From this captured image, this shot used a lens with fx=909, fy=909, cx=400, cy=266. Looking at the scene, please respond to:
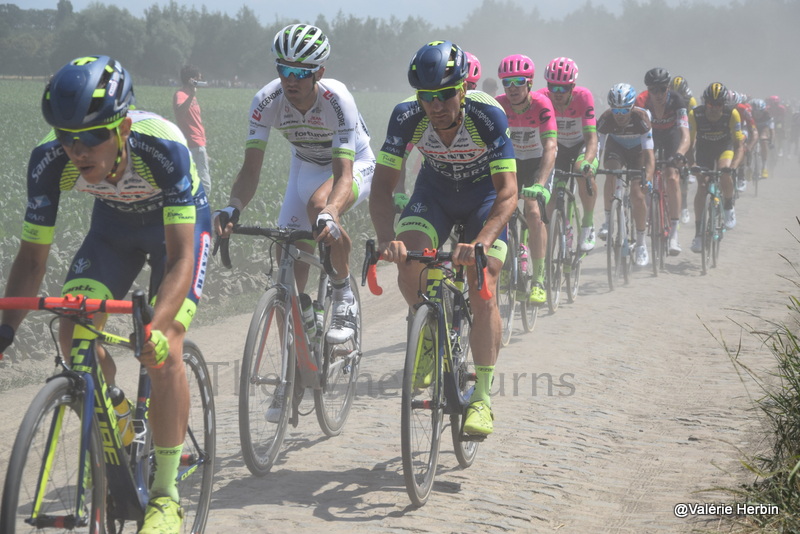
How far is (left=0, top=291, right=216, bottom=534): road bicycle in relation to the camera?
310 centimetres

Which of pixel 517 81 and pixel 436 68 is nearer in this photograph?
pixel 436 68

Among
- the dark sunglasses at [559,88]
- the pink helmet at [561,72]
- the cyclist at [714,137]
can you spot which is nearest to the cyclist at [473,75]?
the pink helmet at [561,72]

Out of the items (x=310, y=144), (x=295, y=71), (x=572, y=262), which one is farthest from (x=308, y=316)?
(x=572, y=262)

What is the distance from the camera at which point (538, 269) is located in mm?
9672

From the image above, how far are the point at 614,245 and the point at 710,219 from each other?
2258 millimetres

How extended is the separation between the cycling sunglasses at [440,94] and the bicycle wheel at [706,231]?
30.2 feet

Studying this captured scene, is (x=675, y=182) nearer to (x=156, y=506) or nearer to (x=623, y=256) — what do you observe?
(x=623, y=256)

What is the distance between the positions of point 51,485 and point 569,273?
8445mm

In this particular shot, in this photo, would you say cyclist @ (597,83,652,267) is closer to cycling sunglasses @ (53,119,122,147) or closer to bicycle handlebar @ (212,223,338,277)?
bicycle handlebar @ (212,223,338,277)

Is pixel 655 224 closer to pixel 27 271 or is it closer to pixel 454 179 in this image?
pixel 454 179

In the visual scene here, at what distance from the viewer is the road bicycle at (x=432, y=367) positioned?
15.8ft

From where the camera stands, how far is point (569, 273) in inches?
433

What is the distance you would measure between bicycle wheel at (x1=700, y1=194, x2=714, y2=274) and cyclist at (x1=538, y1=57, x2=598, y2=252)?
10.5ft

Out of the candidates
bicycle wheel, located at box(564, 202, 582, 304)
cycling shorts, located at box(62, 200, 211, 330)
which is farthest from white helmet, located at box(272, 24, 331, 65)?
bicycle wheel, located at box(564, 202, 582, 304)
